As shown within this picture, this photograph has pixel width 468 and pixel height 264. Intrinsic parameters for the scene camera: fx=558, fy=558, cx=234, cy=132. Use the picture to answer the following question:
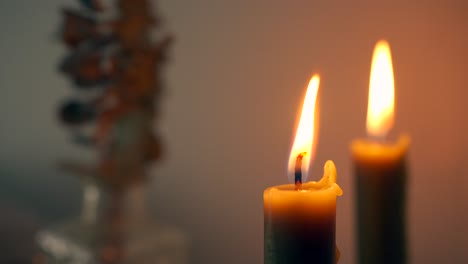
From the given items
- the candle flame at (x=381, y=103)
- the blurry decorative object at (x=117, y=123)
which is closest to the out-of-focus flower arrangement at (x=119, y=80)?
the blurry decorative object at (x=117, y=123)

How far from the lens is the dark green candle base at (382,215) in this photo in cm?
26

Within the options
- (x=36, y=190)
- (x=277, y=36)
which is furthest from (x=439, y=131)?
(x=36, y=190)

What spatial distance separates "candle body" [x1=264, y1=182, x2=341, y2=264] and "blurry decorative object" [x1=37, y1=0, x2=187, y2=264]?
0.60 meters

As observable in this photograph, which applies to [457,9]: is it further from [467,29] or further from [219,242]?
[219,242]

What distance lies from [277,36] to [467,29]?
0.81 feet

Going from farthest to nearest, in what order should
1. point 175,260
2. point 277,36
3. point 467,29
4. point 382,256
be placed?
point 175,260
point 277,36
point 467,29
point 382,256

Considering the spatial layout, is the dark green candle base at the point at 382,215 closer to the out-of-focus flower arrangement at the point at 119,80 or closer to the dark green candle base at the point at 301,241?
the dark green candle base at the point at 301,241

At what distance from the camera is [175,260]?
0.88m

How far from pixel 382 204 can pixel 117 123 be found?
0.63 meters

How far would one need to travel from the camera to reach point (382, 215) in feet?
0.86

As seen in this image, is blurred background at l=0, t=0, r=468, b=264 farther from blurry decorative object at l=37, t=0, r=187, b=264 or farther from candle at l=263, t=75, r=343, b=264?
candle at l=263, t=75, r=343, b=264

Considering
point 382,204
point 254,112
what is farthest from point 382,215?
point 254,112

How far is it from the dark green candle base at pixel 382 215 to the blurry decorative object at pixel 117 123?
600 millimetres

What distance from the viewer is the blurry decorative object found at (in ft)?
2.72
